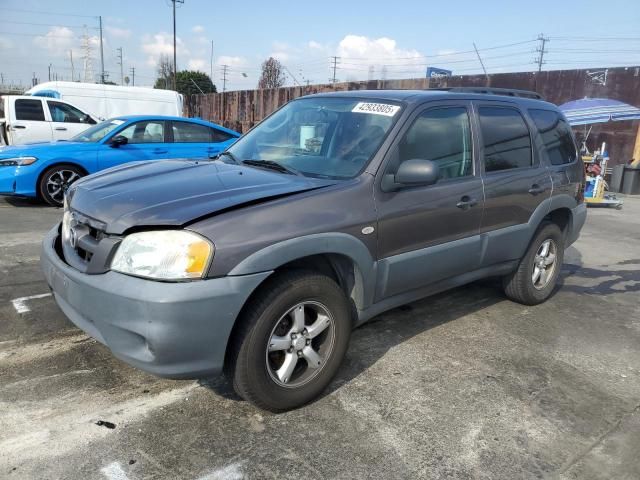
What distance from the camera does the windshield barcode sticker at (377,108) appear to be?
338 cm

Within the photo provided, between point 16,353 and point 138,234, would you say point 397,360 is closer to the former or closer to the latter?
point 138,234

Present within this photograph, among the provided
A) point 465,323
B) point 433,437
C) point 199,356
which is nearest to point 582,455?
point 433,437

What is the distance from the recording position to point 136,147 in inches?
336

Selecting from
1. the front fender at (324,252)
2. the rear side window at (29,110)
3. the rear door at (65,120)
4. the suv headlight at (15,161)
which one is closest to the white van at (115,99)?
the rear door at (65,120)

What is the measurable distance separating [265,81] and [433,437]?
183ft

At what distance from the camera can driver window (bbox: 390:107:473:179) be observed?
132 inches

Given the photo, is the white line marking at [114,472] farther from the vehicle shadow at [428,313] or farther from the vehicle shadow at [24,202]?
the vehicle shadow at [24,202]

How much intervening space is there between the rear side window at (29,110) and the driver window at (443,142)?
10.7m

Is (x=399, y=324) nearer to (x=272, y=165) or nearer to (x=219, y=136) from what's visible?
(x=272, y=165)

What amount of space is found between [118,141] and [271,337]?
6710 mm

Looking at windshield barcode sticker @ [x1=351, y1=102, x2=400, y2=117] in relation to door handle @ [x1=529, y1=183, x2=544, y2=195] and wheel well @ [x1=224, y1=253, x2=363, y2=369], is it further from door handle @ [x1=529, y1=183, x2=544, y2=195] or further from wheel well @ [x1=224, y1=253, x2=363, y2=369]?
door handle @ [x1=529, y1=183, x2=544, y2=195]

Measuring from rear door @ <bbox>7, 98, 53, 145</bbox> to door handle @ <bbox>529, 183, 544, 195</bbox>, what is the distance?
10609 mm

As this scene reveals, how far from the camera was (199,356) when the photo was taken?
243 centimetres

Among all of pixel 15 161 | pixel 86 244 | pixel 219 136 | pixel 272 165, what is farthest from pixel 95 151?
pixel 86 244
